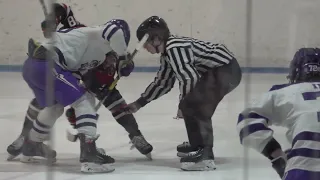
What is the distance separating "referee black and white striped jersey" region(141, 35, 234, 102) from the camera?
197cm

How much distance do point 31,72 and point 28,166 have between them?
0.31 meters

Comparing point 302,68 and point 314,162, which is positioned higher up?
point 302,68

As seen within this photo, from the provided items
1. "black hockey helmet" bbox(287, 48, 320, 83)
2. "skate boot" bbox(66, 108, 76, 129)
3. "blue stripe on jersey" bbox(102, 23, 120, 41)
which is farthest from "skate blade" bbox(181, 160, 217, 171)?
"black hockey helmet" bbox(287, 48, 320, 83)

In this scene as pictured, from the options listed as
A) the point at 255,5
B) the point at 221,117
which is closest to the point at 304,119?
the point at 255,5

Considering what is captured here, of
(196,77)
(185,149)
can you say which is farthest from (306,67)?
(185,149)

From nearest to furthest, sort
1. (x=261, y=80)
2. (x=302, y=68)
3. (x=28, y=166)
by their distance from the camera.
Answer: (x=302, y=68) < (x=28, y=166) < (x=261, y=80)

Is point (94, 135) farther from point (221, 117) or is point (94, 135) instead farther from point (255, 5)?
point (255, 5)

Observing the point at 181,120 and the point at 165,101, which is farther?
the point at 165,101

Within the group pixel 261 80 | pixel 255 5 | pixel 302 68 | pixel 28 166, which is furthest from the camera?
pixel 261 80

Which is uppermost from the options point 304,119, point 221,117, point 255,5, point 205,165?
point 255,5

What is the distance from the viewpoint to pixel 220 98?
2018 millimetres

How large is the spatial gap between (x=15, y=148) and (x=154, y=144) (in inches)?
19.6

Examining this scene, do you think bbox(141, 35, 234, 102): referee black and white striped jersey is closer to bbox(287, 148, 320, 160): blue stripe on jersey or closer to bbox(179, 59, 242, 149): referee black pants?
bbox(179, 59, 242, 149): referee black pants

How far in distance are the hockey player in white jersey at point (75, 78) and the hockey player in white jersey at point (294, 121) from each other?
65cm
